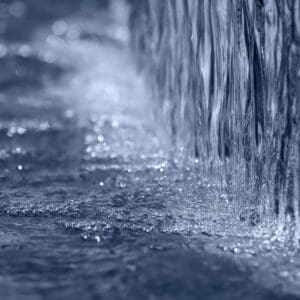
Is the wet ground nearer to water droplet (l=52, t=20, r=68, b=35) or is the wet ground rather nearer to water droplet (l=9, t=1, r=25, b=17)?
water droplet (l=52, t=20, r=68, b=35)

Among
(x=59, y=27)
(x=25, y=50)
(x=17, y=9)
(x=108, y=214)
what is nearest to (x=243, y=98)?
(x=108, y=214)

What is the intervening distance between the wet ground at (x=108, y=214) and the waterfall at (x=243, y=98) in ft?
0.38

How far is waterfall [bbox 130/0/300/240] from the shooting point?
2033mm

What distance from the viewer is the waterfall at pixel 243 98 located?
2.03 meters

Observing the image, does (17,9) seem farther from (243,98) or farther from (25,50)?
(243,98)

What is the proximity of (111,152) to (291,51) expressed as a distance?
1324 mm

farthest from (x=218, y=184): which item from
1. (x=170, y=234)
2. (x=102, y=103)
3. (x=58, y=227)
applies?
(x=102, y=103)

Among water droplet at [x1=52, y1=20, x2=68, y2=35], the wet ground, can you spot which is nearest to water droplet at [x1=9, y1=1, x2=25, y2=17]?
water droplet at [x1=52, y1=20, x2=68, y2=35]

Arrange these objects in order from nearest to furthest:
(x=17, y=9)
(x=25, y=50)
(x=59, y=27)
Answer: (x=25, y=50), (x=59, y=27), (x=17, y=9)

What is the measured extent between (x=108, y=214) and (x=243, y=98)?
61 centimetres

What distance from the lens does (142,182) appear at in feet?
8.69

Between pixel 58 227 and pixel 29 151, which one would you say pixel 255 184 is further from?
pixel 29 151

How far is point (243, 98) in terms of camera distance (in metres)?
2.28

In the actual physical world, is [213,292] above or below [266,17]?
below
